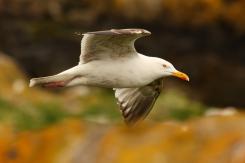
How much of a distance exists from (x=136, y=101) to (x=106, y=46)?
4.01 ft

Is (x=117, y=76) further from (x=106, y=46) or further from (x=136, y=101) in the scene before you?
(x=136, y=101)

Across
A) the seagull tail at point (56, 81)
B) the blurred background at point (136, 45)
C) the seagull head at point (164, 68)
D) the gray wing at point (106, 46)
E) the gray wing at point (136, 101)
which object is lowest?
the blurred background at point (136, 45)

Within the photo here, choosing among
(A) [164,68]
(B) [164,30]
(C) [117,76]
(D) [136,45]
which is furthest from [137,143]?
(B) [164,30]

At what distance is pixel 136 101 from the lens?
7949 millimetres

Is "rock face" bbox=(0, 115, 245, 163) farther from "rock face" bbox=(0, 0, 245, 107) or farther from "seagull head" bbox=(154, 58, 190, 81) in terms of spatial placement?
"rock face" bbox=(0, 0, 245, 107)

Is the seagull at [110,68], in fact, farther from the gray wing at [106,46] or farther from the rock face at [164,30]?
the rock face at [164,30]

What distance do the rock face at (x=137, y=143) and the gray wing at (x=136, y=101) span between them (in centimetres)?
10

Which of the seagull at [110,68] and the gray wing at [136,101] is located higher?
the seagull at [110,68]

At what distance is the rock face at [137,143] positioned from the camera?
7.54 meters

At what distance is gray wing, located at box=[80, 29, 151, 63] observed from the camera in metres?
6.63

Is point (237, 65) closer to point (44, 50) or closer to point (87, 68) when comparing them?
point (44, 50)

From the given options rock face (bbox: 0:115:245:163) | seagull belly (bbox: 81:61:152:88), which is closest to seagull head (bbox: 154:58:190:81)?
seagull belly (bbox: 81:61:152:88)

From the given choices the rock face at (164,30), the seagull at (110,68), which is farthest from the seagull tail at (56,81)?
the rock face at (164,30)

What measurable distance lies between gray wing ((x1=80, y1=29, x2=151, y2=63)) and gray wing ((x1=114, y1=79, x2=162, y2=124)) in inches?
39.8
